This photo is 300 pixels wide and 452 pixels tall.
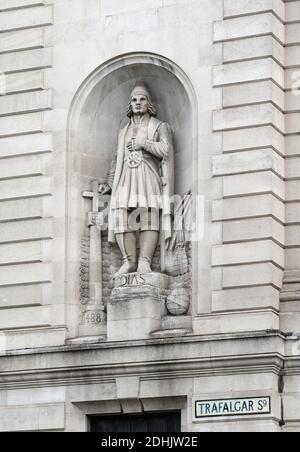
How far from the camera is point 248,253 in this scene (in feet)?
122

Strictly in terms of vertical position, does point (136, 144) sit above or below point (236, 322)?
above

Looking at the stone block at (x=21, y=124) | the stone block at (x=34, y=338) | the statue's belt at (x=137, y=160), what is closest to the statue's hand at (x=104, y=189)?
the statue's belt at (x=137, y=160)

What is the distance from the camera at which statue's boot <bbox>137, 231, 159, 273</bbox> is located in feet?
126

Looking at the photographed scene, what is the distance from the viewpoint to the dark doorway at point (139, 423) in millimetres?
37594

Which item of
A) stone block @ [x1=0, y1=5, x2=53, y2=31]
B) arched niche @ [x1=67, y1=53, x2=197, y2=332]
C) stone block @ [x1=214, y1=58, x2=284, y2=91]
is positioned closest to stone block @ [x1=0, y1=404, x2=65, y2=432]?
arched niche @ [x1=67, y1=53, x2=197, y2=332]

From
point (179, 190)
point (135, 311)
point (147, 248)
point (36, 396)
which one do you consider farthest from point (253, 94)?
point (36, 396)

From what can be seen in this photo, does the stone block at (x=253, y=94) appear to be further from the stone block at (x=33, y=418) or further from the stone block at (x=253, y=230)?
the stone block at (x=33, y=418)

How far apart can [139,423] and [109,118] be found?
20.3 feet

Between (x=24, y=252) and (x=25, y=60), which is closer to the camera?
(x=24, y=252)

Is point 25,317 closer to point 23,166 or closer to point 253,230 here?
point 23,166

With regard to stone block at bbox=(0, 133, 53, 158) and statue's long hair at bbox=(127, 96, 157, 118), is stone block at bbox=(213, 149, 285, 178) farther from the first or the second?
stone block at bbox=(0, 133, 53, 158)

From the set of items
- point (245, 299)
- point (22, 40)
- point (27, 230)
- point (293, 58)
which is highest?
point (22, 40)

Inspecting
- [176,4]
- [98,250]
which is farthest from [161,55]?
[98,250]

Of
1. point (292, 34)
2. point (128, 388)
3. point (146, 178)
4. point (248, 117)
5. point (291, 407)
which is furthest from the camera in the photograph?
point (146, 178)
